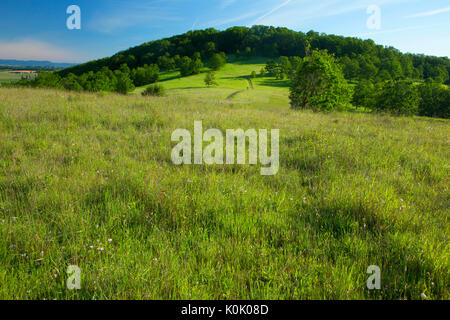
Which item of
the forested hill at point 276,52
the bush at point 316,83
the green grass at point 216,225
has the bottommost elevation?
the green grass at point 216,225

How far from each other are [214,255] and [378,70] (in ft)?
379

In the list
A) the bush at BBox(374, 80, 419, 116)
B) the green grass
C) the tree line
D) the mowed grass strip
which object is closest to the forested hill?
the tree line

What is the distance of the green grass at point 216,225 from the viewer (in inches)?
77.5

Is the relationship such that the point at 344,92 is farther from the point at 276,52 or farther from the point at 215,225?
the point at 276,52

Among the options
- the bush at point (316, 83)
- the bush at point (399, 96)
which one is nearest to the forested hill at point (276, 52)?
the bush at point (399, 96)

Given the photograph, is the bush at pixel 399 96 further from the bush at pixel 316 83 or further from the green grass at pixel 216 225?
the green grass at pixel 216 225

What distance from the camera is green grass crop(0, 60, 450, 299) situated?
1.97 m

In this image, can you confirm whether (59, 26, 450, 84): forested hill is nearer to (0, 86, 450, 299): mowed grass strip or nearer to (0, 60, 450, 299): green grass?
(0, 60, 450, 299): green grass

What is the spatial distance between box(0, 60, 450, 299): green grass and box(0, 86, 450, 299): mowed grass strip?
0.7 inches

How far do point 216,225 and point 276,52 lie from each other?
13902cm

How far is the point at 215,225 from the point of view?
285 centimetres

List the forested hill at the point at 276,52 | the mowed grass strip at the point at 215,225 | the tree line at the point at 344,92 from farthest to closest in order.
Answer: the forested hill at the point at 276,52 → the tree line at the point at 344,92 → the mowed grass strip at the point at 215,225

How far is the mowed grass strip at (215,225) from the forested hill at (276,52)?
101597 millimetres

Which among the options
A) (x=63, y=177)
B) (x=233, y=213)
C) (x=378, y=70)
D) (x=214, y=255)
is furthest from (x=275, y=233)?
(x=378, y=70)
